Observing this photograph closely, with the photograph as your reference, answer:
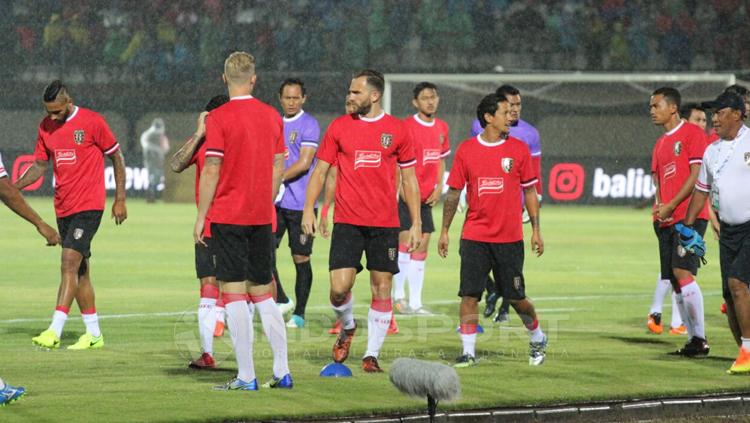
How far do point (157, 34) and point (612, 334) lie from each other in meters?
31.5

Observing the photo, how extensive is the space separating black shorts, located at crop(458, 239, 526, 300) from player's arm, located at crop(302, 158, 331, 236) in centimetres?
125

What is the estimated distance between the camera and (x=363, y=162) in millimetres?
10250

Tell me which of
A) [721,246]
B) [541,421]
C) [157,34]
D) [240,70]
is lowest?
Result: [541,421]

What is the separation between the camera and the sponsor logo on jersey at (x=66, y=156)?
1177cm

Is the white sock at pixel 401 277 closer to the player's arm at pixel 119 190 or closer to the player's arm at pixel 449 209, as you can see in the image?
the player's arm at pixel 119 190

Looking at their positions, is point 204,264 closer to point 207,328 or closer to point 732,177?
point 207,328

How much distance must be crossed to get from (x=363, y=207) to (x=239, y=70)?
1.75m

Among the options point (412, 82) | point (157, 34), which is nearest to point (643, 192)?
point (412, 82)

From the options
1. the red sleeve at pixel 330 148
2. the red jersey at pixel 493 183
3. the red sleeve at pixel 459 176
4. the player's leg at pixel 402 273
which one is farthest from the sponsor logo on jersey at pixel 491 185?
the player's leg at pixel 402 273

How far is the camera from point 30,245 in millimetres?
23156

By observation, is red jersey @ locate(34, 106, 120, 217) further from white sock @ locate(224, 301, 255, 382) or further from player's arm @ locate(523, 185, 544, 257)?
player's arm @ locate(523, 185, 544, 257)

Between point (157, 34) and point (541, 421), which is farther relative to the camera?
point (157, 34)

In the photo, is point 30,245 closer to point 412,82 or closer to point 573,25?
point 412,82

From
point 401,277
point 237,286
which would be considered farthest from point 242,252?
point 401,277
